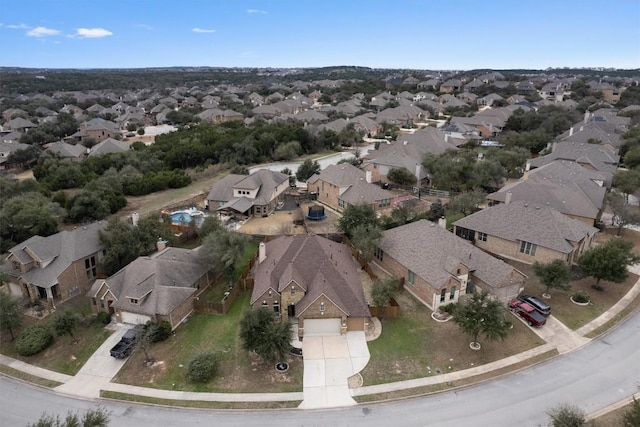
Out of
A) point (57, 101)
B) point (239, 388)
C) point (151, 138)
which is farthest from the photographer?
point (57, 101)

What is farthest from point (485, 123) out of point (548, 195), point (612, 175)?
point (548, 195)

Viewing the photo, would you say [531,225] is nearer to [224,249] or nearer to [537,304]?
[537,304]

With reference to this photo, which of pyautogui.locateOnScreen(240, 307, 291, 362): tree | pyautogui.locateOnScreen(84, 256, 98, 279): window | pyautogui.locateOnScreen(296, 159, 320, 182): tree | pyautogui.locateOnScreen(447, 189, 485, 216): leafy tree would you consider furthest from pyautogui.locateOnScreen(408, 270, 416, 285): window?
pyautogui.locateOnScreen(296, 159, 320, 182): tree

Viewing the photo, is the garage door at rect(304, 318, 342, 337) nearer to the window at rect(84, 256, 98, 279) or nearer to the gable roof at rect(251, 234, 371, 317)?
the gable roof at rect(251, 234, 371, 317)

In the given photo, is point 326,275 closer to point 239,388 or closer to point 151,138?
point 239,388

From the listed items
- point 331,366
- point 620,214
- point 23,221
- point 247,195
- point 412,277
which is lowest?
point 331,366

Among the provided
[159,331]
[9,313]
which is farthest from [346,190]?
[9,313]
